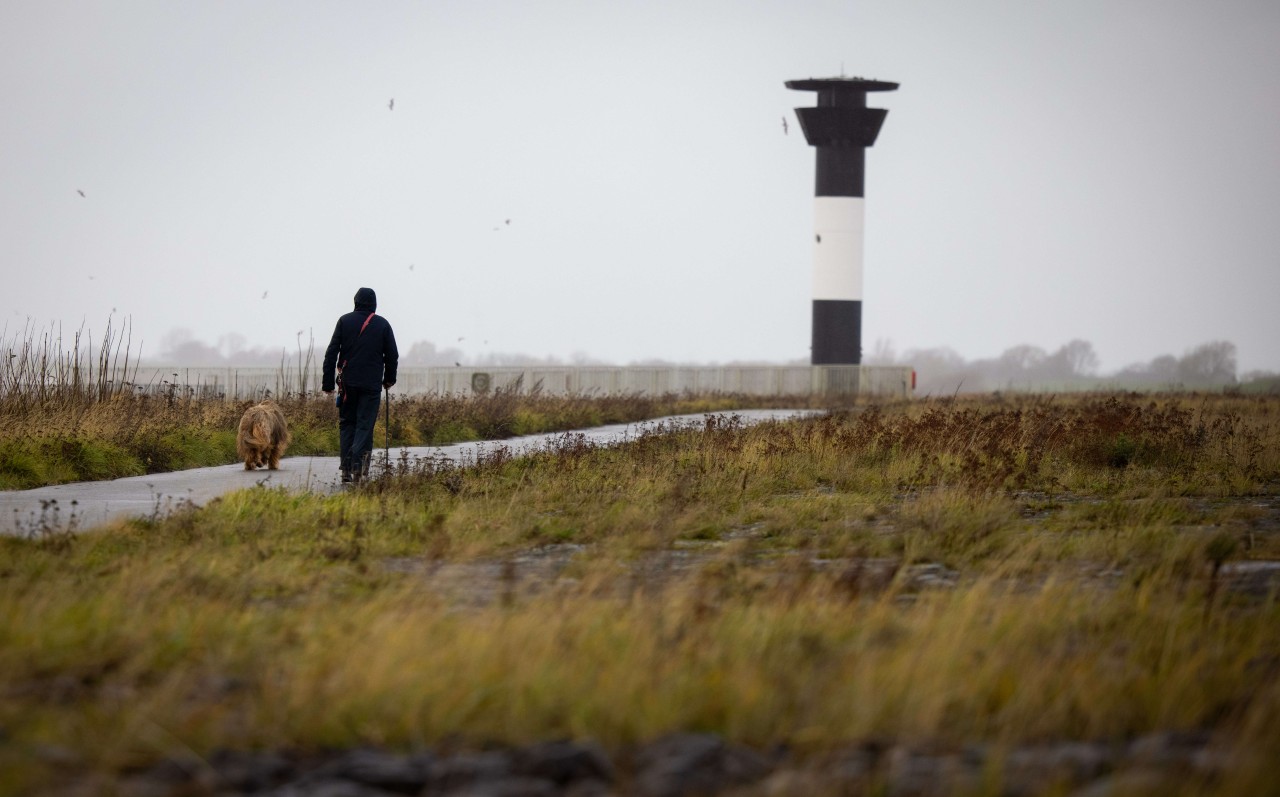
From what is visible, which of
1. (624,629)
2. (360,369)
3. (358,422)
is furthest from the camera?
(358,422)

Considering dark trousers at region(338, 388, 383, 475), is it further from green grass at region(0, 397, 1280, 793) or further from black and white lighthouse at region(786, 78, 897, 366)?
black and white lighthouse at region(786, 78, 897, 366)

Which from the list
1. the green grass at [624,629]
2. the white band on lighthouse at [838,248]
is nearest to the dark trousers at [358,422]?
the green grass at [624,629]

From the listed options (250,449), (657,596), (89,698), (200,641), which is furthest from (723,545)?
(250,449)

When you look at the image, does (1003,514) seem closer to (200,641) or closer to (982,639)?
(982,639)

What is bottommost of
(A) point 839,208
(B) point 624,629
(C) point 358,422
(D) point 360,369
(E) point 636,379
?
(B) point 624,629

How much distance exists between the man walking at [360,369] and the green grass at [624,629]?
283 centimetres

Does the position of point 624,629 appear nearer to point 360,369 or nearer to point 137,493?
point 137,493

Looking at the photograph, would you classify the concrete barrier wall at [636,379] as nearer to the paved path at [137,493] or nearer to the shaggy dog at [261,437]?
the shaggy dog at [261,437]

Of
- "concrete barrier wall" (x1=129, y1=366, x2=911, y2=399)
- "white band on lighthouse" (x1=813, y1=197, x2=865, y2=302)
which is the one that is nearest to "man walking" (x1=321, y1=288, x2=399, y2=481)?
"concrete barrier wall" (x1=129, y1=366, x2=911, y2=399)

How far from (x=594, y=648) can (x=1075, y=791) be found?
7.85 ft

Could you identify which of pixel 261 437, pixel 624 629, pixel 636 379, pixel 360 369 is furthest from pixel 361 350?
pixel 636 379

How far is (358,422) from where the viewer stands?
1744cm

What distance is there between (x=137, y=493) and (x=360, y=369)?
8.96 feet

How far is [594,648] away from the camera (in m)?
7.17
